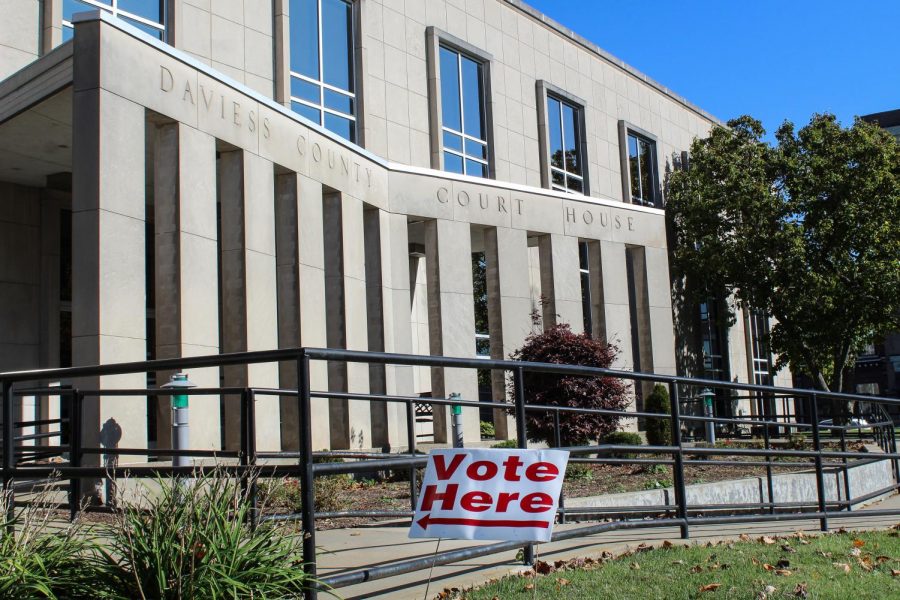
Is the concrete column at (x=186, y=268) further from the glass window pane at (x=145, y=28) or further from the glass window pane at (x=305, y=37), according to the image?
the glass window pane at (x=305, y=37)

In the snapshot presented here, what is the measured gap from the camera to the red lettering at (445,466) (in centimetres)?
472

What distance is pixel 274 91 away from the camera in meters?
18.7

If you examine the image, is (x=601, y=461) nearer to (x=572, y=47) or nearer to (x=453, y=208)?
(x=453, y=208)

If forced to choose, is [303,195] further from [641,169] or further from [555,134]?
[641,169]

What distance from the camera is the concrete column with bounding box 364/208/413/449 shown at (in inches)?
741

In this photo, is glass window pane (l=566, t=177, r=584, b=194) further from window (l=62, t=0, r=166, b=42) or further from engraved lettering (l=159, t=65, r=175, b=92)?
engraved lettering (l=159, t=65, r=175, b=92)

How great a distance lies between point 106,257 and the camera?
12117 millimetres

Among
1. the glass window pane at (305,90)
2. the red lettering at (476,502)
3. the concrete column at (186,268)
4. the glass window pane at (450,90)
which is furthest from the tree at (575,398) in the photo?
the red lettering at (476,502)

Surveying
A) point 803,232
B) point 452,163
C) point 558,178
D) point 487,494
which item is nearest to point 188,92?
point 452,163

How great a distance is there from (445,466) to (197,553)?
53.6 inches

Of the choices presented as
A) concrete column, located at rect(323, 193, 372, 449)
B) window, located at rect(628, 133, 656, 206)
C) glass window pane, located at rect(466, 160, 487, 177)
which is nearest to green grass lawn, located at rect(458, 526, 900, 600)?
concrete column, located at rect(323, 193, 372, 449)

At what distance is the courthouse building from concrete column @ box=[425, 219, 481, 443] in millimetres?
62

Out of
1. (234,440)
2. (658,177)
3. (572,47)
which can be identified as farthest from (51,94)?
(658,177)

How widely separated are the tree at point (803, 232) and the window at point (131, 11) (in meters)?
21.8
